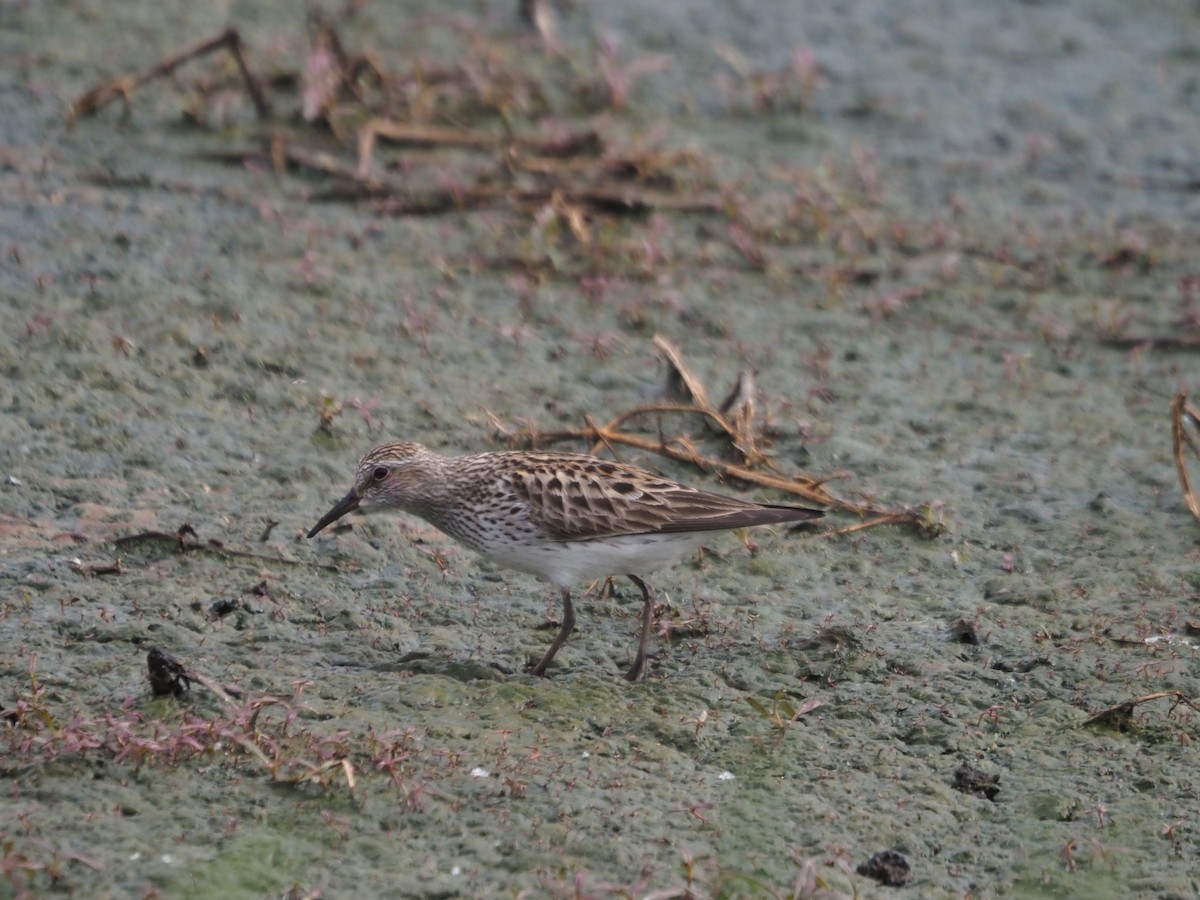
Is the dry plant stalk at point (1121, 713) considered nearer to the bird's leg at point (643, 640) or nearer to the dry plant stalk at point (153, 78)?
the bird's leg at point (643, 640)

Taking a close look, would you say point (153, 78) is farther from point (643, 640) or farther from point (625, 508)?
point (643, 640)

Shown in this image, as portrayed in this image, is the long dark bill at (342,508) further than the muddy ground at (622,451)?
Yes

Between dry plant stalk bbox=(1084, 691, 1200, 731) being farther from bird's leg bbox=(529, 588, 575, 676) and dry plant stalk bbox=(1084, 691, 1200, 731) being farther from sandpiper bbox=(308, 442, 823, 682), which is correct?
bird's leg bbox=(529, 588, 575, 676)

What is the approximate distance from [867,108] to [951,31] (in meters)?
1.75

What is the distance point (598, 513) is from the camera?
674 centimetres

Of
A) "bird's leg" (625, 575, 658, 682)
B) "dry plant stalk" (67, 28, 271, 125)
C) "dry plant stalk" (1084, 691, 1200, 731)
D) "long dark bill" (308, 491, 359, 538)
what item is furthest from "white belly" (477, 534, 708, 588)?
"dry plant stalk" (67, 28, 271, 125)

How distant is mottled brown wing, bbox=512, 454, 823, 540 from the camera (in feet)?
22.1

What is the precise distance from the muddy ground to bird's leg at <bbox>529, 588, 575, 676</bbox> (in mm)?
93

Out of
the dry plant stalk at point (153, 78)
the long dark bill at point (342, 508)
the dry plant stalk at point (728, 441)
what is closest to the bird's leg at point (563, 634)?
the long dark bill at point (342, 508)

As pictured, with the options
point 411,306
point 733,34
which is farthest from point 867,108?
point 411,306

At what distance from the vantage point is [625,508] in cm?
676

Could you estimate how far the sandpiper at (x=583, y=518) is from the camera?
673cm

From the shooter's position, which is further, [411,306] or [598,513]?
[411,306]

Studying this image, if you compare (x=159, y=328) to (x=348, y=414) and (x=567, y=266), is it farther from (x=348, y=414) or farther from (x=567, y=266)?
(x=567, y=266)
